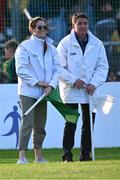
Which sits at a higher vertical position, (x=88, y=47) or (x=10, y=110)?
(x=88, y=47)

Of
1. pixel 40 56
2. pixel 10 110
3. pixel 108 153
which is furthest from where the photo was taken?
pixel 10 110

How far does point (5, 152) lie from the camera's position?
1555 cm

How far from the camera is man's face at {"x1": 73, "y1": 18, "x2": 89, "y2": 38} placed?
41.8 feet

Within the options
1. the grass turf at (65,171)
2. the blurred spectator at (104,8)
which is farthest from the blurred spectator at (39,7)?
the grass turf at (65,171)

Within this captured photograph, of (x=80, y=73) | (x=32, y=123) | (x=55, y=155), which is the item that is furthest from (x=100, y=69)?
(x=55, y=155)

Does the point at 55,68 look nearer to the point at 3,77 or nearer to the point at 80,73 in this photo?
the point at 80,73

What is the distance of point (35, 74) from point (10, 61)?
4.34 meters

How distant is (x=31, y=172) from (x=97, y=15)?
736cm

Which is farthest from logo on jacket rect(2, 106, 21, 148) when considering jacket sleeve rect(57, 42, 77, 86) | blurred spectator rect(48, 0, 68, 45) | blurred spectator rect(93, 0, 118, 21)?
jacket sleeve rect(57, 42, 77, 86)

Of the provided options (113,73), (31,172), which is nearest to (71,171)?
(31,172)

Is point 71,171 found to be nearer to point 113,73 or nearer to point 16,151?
point 16,151

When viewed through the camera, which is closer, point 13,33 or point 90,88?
point 90,88

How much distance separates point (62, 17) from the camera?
17453 millimetres

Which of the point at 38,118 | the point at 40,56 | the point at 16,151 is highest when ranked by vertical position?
the point at 40,56
